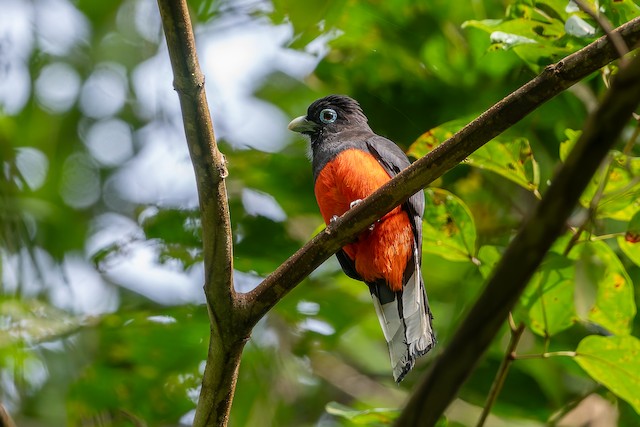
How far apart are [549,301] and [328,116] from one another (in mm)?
1580

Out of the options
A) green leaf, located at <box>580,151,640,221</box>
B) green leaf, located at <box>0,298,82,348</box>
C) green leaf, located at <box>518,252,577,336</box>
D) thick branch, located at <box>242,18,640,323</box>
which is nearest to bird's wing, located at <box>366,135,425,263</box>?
green leaf, located at <box>518,252,577,336</box>

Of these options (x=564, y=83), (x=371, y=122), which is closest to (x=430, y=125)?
(x=371, y=122)

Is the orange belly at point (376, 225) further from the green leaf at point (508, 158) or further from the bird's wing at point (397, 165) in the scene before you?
the green leaf at point (508, 158)

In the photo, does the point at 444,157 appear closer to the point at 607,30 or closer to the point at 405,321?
the point at 607,30

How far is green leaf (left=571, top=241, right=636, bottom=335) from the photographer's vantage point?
2.62 metres

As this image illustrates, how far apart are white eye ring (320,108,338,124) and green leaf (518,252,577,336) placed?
59.5 inches

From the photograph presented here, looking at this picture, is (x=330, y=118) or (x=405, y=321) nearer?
(x=405, y=321)

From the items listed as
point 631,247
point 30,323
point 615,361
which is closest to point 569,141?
point 631,247

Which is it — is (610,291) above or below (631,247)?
below

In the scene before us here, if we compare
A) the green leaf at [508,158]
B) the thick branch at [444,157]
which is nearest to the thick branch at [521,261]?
the thick branch at [444,157]

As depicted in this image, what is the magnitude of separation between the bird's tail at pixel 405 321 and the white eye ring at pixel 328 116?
0.89m

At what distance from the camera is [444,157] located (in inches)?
84.4

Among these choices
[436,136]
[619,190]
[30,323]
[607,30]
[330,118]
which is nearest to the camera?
[607,30]

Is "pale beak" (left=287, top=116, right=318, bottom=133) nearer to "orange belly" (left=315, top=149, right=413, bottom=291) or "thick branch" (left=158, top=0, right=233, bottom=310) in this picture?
"orange belly" (left=315, top=149, right=413, bottom=291)
